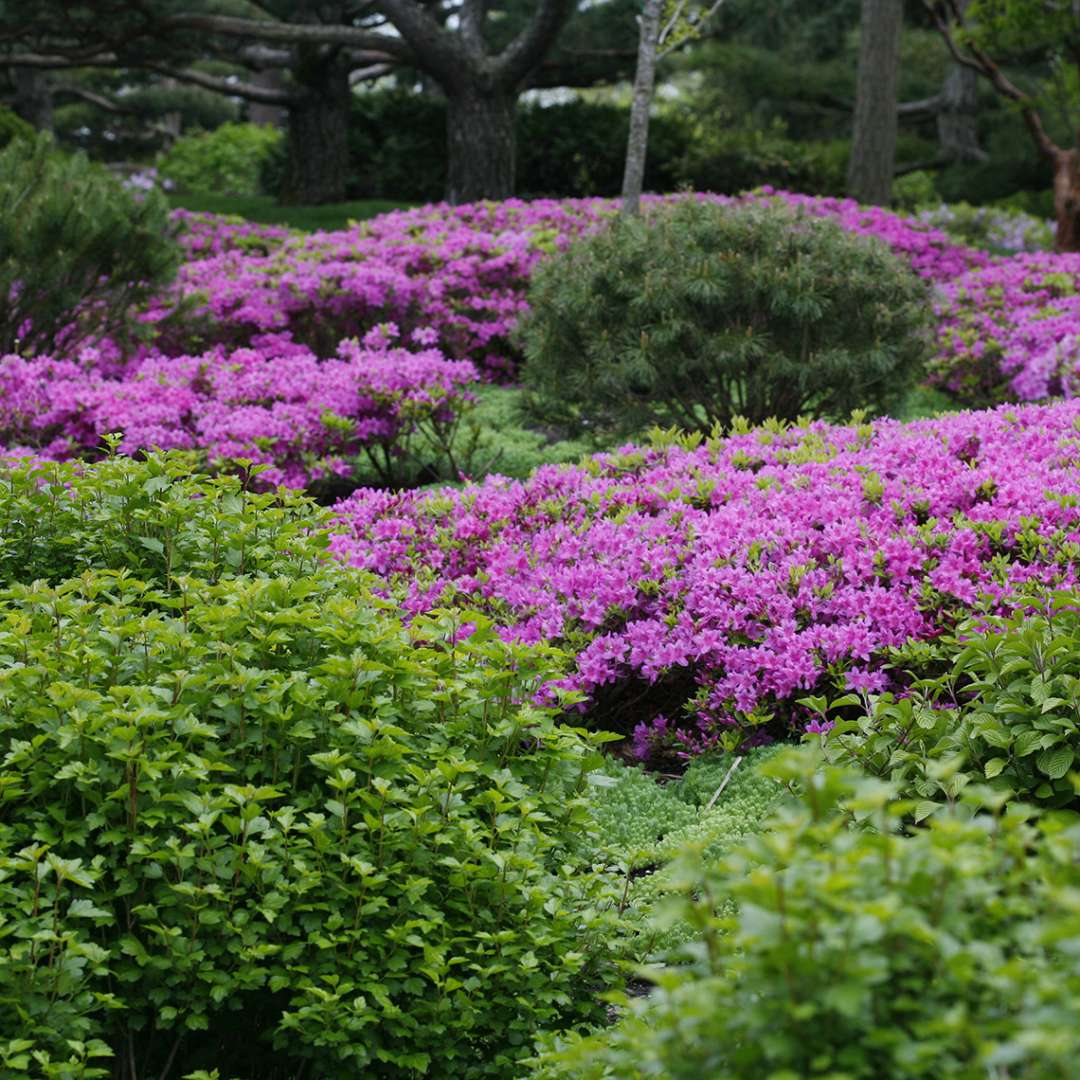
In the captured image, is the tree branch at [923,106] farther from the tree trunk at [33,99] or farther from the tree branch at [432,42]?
the tree trunk at [33,99]

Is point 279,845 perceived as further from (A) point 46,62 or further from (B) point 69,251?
(A) point 46,62

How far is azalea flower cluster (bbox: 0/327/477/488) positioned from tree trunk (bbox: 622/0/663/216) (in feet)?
10.3

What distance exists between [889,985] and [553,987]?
1.42m

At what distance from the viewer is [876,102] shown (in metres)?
18.9

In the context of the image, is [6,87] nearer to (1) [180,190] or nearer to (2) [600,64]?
(1) [180,190]

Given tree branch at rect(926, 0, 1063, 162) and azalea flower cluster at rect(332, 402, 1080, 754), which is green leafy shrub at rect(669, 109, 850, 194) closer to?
tree branch at rect(926, 0, 1063, 162)

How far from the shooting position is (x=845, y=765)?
3445 millimetres

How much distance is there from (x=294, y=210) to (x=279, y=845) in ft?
61.8

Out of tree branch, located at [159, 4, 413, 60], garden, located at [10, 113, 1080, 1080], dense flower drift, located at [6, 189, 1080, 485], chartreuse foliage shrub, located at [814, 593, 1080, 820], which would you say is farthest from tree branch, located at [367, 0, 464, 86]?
chartreuse foliage shrub, located at [814, 593, 1080, 820]

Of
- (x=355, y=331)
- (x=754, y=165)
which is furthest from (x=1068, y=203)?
(x=355, y=331)

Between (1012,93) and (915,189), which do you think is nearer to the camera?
(1012,93)

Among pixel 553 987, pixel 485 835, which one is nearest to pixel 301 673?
pixel 485 835

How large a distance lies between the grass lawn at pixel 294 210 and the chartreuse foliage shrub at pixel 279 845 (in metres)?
16.3

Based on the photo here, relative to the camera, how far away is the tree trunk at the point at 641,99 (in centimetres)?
1069
